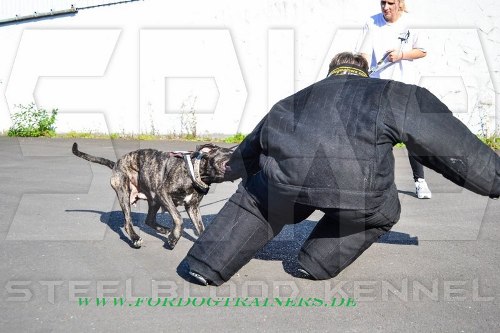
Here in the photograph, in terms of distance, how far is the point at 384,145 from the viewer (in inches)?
179

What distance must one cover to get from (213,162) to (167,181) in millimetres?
613

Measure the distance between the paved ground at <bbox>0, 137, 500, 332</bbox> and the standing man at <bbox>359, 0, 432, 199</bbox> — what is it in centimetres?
146

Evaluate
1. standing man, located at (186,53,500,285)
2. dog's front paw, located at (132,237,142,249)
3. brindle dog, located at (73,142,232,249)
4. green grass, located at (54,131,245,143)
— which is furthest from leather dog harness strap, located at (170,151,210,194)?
green grass, located at (54,131,245,143)

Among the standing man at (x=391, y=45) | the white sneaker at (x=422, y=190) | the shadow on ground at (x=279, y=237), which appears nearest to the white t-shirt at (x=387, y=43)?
the standing man at (x=391, y=45)

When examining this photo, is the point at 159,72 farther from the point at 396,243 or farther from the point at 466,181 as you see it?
the point at 466,181

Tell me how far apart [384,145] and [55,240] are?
10.6 ft

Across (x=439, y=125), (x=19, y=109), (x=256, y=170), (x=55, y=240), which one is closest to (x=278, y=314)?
(x=256, y=170)

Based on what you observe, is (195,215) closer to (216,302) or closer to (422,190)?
(216,302)

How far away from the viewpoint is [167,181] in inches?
247

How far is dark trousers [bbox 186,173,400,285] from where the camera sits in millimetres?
4996

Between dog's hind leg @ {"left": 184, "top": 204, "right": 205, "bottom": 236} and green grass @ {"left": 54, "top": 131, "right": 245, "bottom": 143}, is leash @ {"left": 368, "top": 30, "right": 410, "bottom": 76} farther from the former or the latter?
green grass @ {"left": 54, "top": 131, "right": 245, "bottom": 143}

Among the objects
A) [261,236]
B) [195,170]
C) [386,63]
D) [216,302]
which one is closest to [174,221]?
[195,170]

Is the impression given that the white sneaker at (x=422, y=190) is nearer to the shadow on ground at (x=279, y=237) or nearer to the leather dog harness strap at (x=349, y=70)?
the shadow on ground at (x=279, y=237)

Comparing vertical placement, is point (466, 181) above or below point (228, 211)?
above
